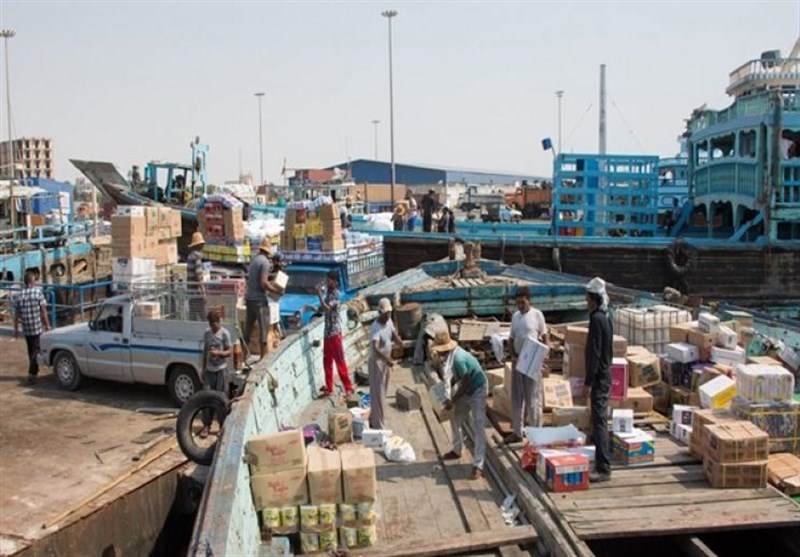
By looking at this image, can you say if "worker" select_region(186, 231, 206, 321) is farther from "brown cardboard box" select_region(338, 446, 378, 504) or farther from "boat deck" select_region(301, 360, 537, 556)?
"brown cardboard box" select_region(338, 446, 378, 504)

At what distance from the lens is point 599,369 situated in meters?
6.75

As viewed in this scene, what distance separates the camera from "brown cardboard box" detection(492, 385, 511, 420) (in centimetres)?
847

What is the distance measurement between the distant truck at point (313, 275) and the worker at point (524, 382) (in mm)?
6873

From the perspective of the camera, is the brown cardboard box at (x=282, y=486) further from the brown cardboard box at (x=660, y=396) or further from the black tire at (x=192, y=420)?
the brown cardboard box at (x=660, y=396)

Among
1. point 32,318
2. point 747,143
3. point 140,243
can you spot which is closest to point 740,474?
point 32,318

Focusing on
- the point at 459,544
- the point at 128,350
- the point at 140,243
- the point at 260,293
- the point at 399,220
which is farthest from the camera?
the point at 399,220

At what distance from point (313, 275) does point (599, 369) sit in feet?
33.5

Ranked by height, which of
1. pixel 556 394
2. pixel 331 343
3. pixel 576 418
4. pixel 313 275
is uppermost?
pixel 313 275

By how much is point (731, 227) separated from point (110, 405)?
19.5 meters

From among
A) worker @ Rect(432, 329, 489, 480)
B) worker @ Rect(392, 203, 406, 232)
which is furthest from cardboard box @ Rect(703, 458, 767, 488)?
worker @ Rect(392, 203, 406, 232)

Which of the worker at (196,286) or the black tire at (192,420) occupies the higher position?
the worker at (196,286)

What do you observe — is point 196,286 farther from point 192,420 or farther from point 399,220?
point 399,220

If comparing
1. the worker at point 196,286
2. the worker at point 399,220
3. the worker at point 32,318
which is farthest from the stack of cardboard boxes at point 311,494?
the worker at point 399,220

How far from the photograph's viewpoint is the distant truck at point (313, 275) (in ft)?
48.2
